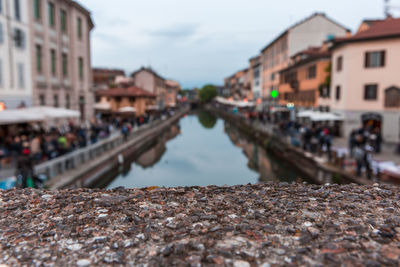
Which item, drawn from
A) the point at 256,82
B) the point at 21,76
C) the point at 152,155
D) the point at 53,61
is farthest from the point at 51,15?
the point at 256,82

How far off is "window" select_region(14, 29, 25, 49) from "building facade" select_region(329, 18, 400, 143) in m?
22.2

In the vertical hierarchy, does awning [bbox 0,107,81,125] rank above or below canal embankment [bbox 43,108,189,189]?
above

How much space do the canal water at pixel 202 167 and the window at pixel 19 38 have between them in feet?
33.0

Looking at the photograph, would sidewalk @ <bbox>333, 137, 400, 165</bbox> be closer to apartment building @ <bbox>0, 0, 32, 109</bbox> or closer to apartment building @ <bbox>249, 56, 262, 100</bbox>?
apartment building @ <bbox>0, 0, 32, 109</bbox>

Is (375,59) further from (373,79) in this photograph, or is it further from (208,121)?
(208,121)

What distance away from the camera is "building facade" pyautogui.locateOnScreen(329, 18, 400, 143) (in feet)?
73.4

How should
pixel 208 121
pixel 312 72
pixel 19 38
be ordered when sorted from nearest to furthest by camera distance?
pixel 19 38 → pixel 312 72 → pixel 208 121

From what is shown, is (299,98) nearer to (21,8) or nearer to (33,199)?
(21,8)

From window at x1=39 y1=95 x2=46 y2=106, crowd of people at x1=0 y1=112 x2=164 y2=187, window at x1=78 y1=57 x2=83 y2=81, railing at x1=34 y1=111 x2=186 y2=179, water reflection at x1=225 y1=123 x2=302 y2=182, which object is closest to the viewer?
crowd of people at x1=0 y1=112 x2=164 y2=187

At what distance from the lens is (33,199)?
4578mm

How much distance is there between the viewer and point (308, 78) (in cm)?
3388

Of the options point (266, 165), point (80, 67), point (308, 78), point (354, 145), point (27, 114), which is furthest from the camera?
point (308, 78)

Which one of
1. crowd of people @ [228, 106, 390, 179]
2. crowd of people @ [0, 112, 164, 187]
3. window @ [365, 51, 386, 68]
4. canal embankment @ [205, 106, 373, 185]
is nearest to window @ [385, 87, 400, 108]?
window @ [365, 51, 386, 68]

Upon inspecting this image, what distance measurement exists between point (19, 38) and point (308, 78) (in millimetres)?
26728
